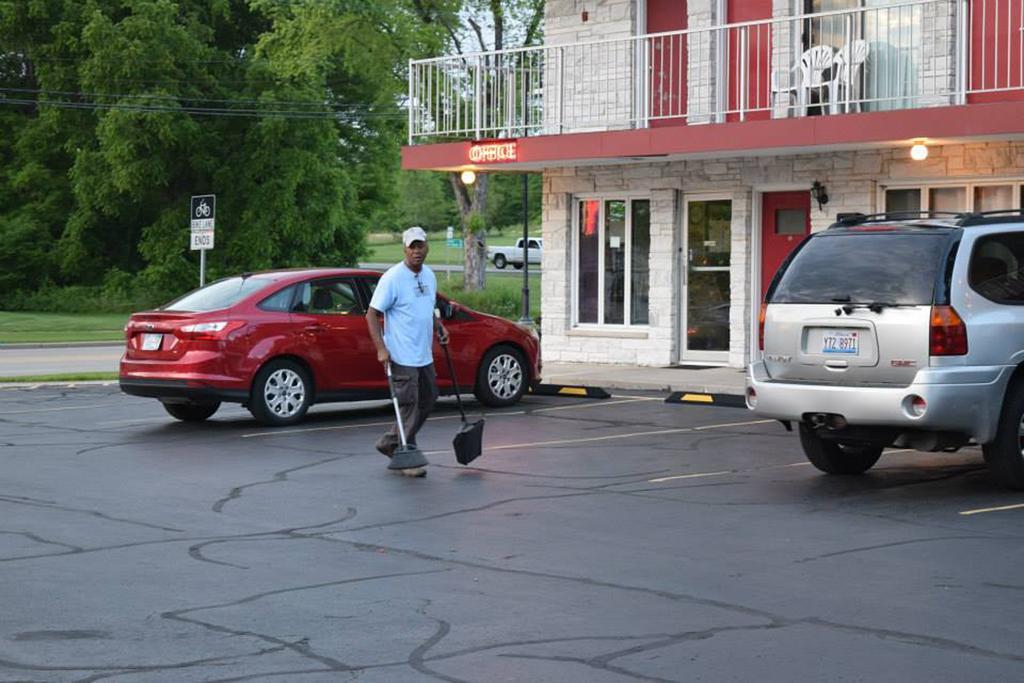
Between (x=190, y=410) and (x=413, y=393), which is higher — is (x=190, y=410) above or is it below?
below

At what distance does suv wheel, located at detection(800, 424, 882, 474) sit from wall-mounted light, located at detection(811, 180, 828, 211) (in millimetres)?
8954

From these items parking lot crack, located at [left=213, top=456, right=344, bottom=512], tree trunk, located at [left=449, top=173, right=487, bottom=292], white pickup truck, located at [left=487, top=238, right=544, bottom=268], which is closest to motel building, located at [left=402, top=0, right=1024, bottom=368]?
parking lot crack, located at [left=213, top=456, right=344, bottom=512]

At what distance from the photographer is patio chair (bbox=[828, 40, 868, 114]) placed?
2034cm

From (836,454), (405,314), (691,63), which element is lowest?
(836,454)

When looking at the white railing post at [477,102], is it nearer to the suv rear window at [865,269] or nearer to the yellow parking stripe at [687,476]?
the yellow parking stripe at [687,476]

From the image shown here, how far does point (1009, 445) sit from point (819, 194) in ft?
33.9

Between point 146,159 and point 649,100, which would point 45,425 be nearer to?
point 649,100

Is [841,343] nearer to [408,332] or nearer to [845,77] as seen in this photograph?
[408,332]

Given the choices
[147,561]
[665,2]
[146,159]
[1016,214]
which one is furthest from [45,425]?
[146,159]

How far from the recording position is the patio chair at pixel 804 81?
67.6ft

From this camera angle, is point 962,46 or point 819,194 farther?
point 819,194

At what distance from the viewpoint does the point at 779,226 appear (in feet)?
71.0

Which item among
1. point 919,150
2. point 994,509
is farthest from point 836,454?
point 919,150

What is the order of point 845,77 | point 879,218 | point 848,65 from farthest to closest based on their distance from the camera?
point 845,77 < point 848,65 < point 879,218
